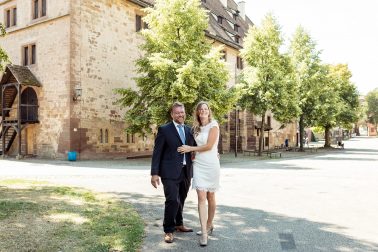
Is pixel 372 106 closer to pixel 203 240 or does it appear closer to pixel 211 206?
pixel 211 206

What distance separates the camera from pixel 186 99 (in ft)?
68.2

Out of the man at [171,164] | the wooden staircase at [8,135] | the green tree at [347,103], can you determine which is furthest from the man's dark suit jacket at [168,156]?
the green tree at [347,103]

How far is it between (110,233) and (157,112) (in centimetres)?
1538

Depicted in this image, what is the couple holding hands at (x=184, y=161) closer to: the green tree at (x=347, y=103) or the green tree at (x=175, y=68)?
the green tree at (x=175, y=68)

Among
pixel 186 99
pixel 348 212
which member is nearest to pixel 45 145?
pixel 186 99

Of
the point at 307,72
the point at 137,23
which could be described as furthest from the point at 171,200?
the point at 307,72

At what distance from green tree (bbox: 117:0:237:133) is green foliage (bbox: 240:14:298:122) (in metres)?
7.70

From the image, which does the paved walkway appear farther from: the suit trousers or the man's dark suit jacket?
the man's dark suit jacket

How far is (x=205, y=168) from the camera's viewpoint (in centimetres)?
542

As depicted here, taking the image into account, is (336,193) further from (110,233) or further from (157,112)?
(157,112)

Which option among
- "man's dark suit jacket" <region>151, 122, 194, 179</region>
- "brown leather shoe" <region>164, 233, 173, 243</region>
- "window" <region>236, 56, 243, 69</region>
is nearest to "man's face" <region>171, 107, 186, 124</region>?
"man's dark suit jacket" <region>151, 122, 194, 179</region>

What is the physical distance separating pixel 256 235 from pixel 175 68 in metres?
16.3

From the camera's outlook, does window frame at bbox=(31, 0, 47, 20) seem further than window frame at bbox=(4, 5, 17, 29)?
No

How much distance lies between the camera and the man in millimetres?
5379
